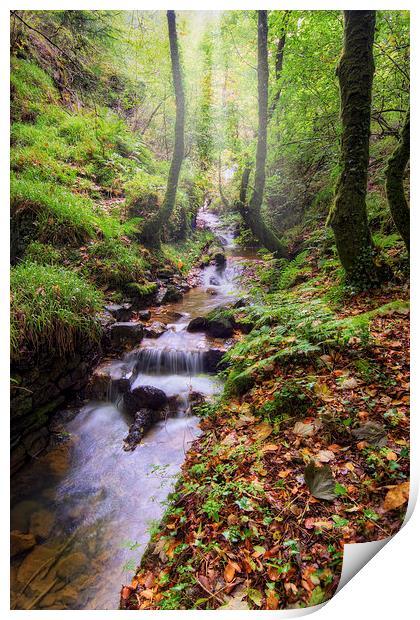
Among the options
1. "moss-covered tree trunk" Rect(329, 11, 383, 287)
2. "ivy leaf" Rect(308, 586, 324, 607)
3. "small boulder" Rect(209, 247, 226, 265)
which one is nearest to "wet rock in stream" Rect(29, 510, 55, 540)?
"ivy leaf" Rect(308, 586, 324, 607)

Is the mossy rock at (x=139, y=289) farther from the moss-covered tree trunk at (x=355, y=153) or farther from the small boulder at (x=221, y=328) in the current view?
the moss-covered tree trunk at (x=355, y=153)

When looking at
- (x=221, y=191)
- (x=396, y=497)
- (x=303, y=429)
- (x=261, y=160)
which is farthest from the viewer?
(x=221, y=191)

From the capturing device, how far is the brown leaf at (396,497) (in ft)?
4.82

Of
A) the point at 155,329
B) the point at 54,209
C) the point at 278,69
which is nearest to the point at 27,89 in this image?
the point at 54,209

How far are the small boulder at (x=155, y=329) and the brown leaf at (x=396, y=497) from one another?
11.3 ft

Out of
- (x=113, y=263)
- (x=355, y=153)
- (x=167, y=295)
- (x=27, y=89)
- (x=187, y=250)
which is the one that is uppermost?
(x=27, y=89)

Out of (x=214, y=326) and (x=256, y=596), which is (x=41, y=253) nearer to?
(x=214, y=326)

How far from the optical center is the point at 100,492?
8.19 feet

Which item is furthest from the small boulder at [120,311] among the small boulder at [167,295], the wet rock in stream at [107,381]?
the small boulder at [167,295]

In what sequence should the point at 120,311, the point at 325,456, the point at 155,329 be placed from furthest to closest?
the point at 155,329 < the point at 120,311 < the point at 325,456

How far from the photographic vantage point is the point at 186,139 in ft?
16.0

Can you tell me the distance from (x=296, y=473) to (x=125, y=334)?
292 centimetres

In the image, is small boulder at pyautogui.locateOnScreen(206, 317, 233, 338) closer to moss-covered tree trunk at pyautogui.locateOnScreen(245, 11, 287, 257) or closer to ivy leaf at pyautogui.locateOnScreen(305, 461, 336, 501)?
moss-covered tree trunk at pyautogui.locateOnScreen(245, 11, 287, 257)
